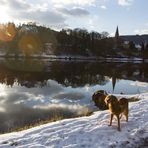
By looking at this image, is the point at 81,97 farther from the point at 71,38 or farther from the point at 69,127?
the point at 71,38

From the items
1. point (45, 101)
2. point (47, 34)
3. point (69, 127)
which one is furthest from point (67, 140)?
point (47, 34)

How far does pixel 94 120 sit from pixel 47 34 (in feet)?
543

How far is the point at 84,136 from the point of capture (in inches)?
483

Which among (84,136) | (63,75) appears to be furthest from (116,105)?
(63,75)

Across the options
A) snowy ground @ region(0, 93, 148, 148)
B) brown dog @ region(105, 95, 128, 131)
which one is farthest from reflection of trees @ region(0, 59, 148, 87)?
brown dog @ region(105, 95, 128, 131)

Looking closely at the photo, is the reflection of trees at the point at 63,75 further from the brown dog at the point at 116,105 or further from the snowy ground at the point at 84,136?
the brown dog at the point at 116,105

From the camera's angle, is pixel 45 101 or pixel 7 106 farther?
pixel 45 101

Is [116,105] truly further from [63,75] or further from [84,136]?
[63,75]

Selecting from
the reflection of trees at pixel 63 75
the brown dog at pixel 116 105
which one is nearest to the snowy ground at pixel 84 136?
the brown dog at pixel 116 105

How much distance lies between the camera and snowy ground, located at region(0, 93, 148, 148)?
11680 mm

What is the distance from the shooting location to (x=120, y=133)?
12547mm

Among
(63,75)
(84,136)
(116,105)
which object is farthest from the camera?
(63,75)

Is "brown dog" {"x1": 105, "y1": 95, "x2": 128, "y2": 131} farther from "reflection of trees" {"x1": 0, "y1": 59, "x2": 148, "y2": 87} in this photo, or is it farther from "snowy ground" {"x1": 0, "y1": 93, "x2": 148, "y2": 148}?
"reflection of trees" {"x1": 0, "y1": 59, "x2": 148, "y2": 87}

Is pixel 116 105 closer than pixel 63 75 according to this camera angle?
Yes
